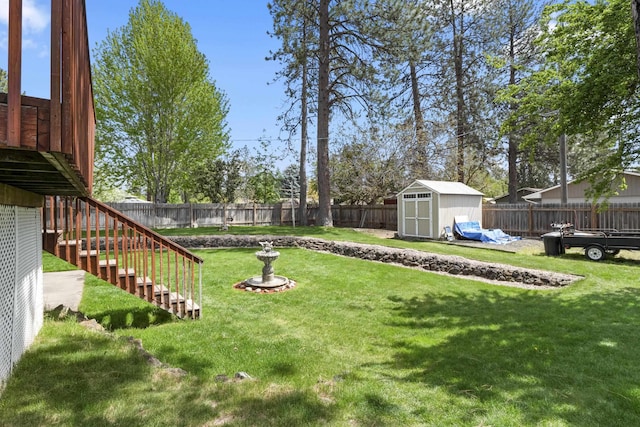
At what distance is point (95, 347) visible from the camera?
141 inches

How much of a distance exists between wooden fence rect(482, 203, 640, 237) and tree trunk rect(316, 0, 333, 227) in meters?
7.45

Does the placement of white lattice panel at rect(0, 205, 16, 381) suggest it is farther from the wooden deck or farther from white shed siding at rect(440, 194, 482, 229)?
white shed siding at rect(440, 194, 482, 229)

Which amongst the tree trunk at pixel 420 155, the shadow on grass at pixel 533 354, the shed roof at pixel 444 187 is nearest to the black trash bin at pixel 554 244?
the shadow on grass at pixel 533 354

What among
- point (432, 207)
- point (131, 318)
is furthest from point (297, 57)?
point (131, 318)

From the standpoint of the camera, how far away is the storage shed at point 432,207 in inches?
544

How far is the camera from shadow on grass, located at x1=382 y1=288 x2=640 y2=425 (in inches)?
114

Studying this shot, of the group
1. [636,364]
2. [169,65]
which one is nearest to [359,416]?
[636,364]

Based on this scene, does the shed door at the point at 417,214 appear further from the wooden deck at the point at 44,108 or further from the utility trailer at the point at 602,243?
the wooden deck at the point at 44,108

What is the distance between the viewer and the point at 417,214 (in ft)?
48.1

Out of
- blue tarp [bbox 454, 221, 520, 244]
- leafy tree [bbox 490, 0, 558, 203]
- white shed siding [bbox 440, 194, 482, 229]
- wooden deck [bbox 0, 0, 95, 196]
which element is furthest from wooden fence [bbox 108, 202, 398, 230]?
wooden deck [bbox 0, 0, 95, 196]

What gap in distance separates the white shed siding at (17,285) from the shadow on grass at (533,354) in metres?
3.45

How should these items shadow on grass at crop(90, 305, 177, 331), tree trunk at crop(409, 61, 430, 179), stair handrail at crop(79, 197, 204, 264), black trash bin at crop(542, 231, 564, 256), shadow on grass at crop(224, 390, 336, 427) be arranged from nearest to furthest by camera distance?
shadow on grass at crop(224, 390, 336, 427)
stair handrail at crop(79, 197, 204, 264)
shadow on grass at crop(90, 305, 177, 331)
black trash bin at crop(542, 231, 564, 256)
tree trunk at crop(409, 61, 430, 179)

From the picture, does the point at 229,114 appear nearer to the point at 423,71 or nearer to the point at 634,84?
the point at 423,71

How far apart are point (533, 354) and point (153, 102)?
66.4 ft
